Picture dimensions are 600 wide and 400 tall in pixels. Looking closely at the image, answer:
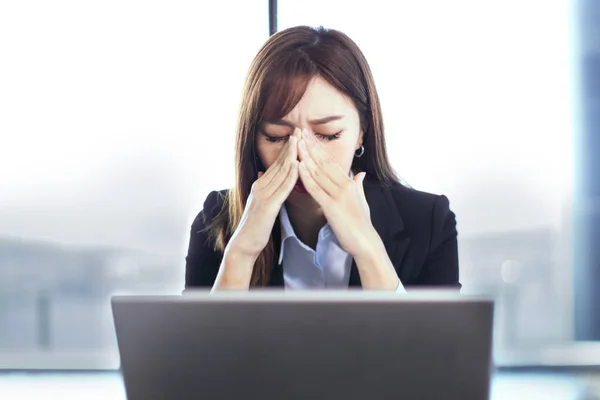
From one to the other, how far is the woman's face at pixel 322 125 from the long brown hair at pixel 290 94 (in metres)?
→ 0.02

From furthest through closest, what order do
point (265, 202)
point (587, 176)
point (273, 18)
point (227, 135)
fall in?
point (587, 176) < point (227, 135) < point (273, 18) < point (265, 202)

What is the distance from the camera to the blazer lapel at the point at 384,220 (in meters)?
1.57

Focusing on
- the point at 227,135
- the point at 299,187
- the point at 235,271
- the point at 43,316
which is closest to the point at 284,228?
the point at 299,187

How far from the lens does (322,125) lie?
1502 mm

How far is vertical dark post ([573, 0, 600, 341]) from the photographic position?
2.93 meters

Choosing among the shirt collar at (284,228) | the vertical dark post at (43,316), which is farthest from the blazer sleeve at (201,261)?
the vertical dark post at (43,316)

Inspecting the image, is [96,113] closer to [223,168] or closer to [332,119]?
[223,168]

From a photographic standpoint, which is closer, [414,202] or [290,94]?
[290,94]

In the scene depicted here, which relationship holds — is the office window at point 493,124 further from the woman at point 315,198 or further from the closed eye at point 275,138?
the closed eye at point 275,138

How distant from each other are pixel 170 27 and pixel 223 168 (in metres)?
0.67

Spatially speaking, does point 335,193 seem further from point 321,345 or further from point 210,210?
point 321,345

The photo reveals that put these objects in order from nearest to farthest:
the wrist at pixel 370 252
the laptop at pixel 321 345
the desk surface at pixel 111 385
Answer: the laptop at pixel 321 345
the wrist at pixel 370 252
the desk surface at pixel 111 385

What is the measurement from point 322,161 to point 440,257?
0.38 meters

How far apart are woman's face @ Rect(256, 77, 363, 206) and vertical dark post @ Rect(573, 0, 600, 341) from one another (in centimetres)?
178
